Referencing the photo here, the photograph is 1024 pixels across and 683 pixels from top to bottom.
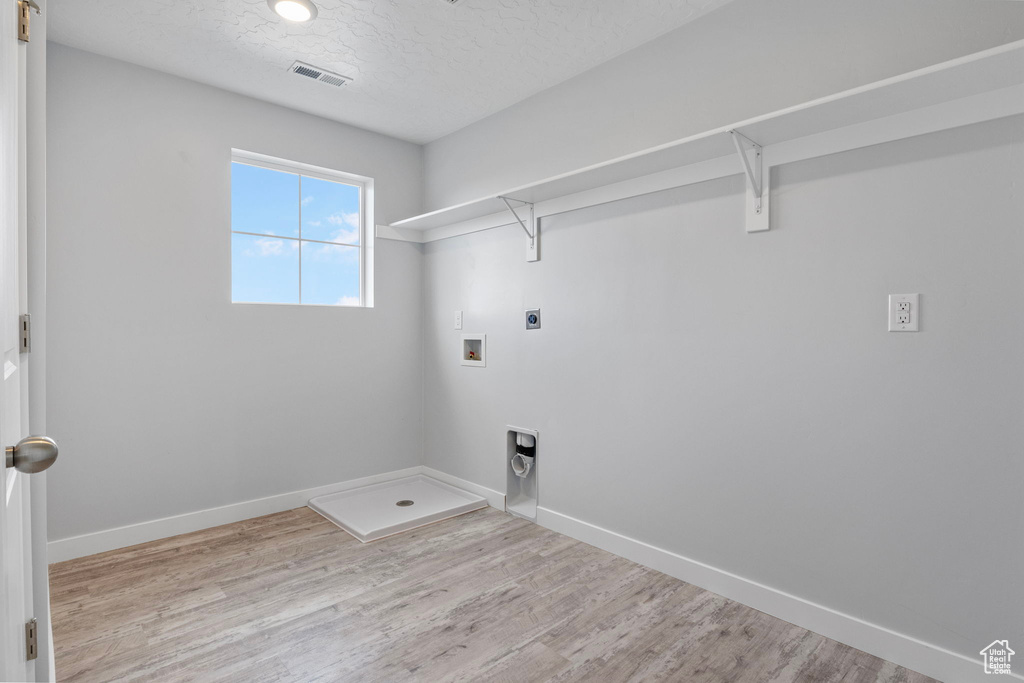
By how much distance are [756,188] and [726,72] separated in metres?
0.56

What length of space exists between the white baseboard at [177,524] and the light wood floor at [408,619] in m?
0.07

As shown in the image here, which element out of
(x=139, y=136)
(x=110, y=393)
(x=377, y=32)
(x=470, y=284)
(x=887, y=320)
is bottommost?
(x=110, y=393)

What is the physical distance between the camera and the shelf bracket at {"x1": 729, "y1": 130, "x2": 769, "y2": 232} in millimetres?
2111

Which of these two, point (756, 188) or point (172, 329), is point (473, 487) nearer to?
point (172, 329)

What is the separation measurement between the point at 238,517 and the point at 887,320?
11.0 ft

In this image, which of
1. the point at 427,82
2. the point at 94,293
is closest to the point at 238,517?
the point at 94,293

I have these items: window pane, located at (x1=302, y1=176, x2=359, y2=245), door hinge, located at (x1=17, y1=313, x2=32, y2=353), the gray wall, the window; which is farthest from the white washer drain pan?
door hinge, located at (x1=17, y1=313, x2=32, y2=353)

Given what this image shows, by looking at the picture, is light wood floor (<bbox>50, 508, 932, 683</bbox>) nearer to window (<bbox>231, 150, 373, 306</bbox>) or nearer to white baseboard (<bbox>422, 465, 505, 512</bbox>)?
white baseboard (<bbox>422, 465, 505, 512</bbox>)

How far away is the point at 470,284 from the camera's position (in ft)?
11.7

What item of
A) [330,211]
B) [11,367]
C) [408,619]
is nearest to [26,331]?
[11,367]

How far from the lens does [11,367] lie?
94 cm

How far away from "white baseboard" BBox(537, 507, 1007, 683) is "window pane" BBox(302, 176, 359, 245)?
2.44m

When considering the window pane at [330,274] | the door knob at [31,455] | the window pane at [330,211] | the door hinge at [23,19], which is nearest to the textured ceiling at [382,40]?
the window pane at [330,211]

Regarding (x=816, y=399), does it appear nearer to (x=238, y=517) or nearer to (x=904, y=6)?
(x=904, y=6)
